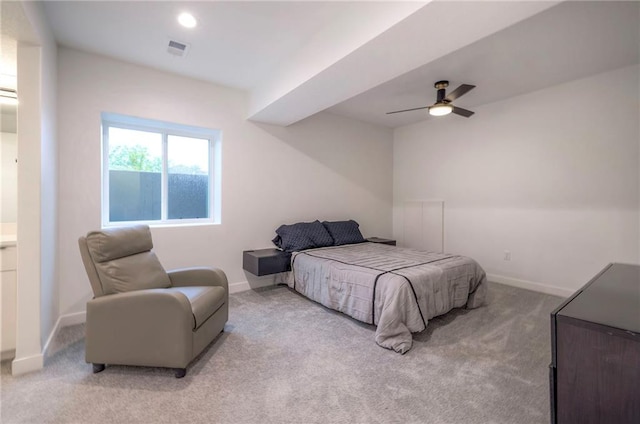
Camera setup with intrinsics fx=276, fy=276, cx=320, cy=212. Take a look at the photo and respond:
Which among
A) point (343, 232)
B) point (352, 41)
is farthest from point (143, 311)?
point (343, 232)

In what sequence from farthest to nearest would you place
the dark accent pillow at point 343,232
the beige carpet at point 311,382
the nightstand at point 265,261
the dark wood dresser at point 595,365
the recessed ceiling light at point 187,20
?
the dark accent pillow at point 343,232
the nightstand at point 265,261
the recessed ceiling light at point 187,20
the beige carpet at point 311,382
the dark wood dresser at point 595,365

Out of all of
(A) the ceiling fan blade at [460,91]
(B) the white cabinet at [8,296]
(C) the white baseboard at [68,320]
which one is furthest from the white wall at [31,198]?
(A) the ceiling fan blade at [460,91]

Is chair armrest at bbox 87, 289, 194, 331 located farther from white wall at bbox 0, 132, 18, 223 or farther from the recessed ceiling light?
the recessed ceiling light

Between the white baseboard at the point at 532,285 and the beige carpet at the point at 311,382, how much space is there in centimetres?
129

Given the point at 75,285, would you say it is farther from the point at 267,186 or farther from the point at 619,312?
the point at 619,312

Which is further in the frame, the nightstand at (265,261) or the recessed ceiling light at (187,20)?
the nightstand at (265,261)

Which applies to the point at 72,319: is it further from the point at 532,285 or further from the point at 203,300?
the point at 532,285

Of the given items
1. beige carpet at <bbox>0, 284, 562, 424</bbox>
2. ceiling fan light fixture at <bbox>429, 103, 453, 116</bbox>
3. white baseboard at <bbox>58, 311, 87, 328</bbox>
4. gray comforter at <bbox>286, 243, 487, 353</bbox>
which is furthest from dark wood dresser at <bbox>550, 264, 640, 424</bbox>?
white baseboard at <bbox>58, 311, 87, 328</bbox>

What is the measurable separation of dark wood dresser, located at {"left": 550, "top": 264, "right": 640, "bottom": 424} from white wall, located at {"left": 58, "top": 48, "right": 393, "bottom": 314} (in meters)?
3.35

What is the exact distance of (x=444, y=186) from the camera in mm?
4750

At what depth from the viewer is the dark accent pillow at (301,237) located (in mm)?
3737

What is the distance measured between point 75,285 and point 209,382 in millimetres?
2003

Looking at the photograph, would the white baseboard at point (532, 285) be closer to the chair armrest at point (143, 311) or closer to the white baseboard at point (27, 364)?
the chair armrest at point (143, 311)

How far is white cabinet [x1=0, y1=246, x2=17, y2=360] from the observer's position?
1.96 metres
